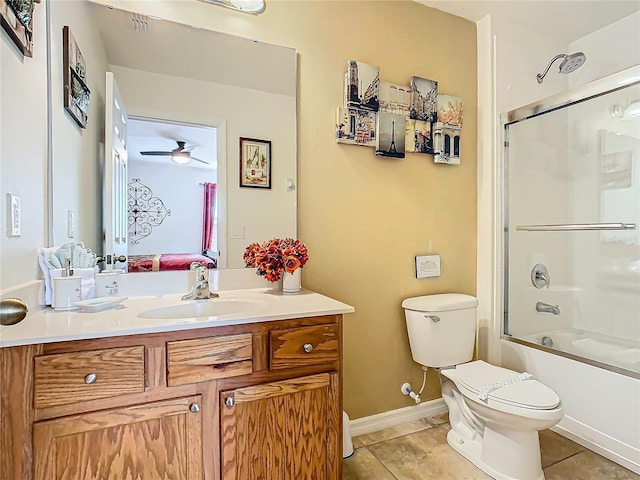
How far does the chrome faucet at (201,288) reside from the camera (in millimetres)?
1486

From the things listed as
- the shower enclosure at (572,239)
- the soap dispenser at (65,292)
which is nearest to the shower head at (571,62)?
the shower enclosure at (572,239)

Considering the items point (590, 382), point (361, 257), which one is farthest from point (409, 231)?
point (590, 382)

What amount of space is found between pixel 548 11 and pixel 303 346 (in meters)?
2.49

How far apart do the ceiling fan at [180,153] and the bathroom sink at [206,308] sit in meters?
0.62

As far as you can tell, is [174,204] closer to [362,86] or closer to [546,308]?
[362,86]

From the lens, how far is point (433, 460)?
5.74 ft

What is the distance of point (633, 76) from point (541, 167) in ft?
2.20

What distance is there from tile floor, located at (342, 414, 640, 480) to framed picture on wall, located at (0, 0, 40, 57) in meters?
2.04

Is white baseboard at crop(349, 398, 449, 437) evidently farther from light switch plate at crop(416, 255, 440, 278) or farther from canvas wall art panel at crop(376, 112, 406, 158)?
canvas wall art panel at crop(376, 112, 406, 158)

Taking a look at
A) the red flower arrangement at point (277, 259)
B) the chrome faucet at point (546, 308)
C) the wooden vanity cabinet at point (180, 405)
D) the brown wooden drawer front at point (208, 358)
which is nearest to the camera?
the wooden vanity cabinet at point (180, 405)

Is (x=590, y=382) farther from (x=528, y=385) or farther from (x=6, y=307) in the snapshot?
(x=6, y=307)

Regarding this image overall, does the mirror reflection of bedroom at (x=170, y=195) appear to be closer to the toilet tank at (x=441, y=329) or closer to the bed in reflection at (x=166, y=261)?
the bed in reflection at (x=166, y=261)

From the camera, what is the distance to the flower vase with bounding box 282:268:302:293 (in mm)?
1641

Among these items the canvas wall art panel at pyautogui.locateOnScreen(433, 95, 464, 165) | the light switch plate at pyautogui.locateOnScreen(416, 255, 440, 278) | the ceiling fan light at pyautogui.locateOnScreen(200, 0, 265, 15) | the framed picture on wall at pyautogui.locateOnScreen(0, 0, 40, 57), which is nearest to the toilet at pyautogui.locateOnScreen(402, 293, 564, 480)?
the light switch plate at pyautogui.locateOnScreen(416, 255, 440, 278)
